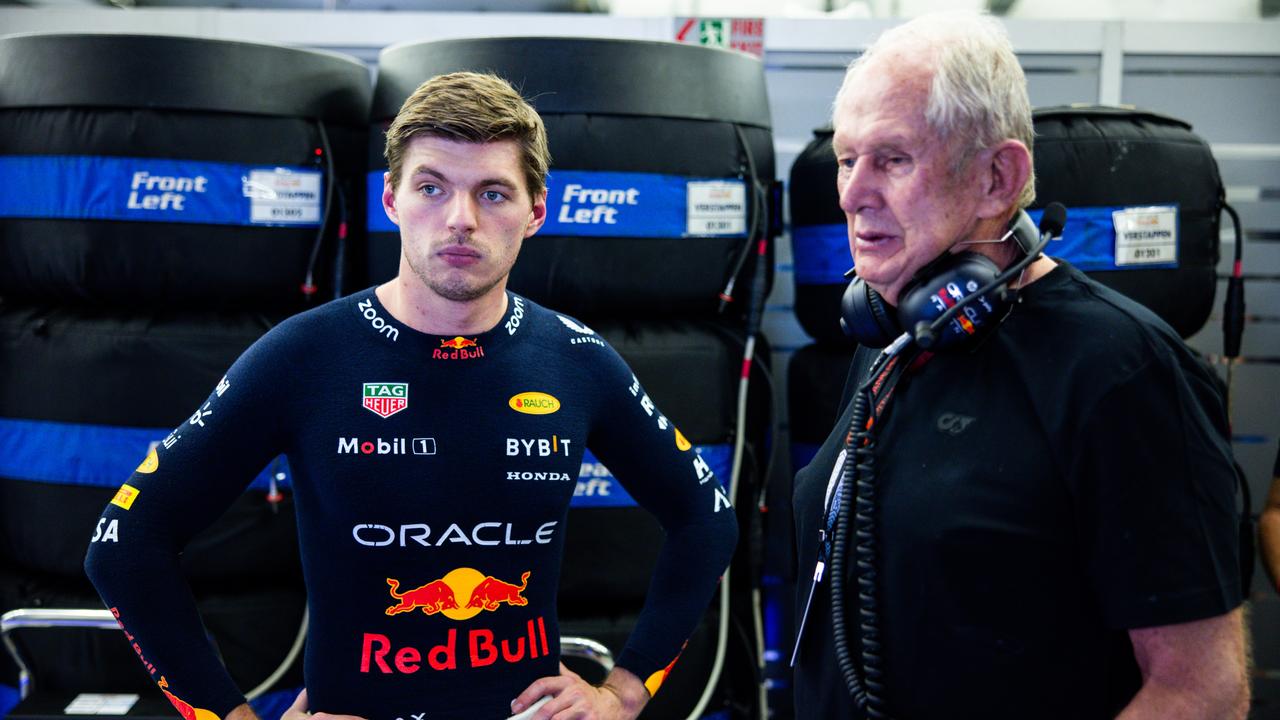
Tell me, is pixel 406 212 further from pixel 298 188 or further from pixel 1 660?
pixel 1 660

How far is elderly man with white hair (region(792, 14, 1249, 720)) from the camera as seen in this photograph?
3.72 feet

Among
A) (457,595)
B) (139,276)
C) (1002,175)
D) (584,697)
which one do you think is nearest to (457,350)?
(457,595)

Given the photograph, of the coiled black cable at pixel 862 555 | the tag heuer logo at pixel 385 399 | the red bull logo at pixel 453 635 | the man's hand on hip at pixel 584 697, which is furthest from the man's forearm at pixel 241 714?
the coiled black cable at pixel 862 555

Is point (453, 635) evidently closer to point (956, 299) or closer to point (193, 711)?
point (193, 711)

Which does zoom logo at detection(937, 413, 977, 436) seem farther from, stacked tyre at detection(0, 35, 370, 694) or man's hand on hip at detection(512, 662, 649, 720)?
stacked tyre at detection(0, 35, 370, 694)

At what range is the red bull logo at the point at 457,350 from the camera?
1.90 meters

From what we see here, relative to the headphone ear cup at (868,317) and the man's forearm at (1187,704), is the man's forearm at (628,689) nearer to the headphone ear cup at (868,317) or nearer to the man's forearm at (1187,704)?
the headphone ear cup at (868,317)

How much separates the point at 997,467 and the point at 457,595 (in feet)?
3.38

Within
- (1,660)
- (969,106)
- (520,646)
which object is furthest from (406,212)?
(1,660)

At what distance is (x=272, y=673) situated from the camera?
8.97 ft

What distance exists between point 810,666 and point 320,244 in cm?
186

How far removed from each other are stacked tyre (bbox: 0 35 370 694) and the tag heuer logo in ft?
3.31

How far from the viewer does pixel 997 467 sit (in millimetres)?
1232

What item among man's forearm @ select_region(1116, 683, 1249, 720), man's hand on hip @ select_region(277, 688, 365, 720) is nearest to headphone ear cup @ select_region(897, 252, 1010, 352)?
man's forearm @ select_region(1116, 683, 1249, 720)
